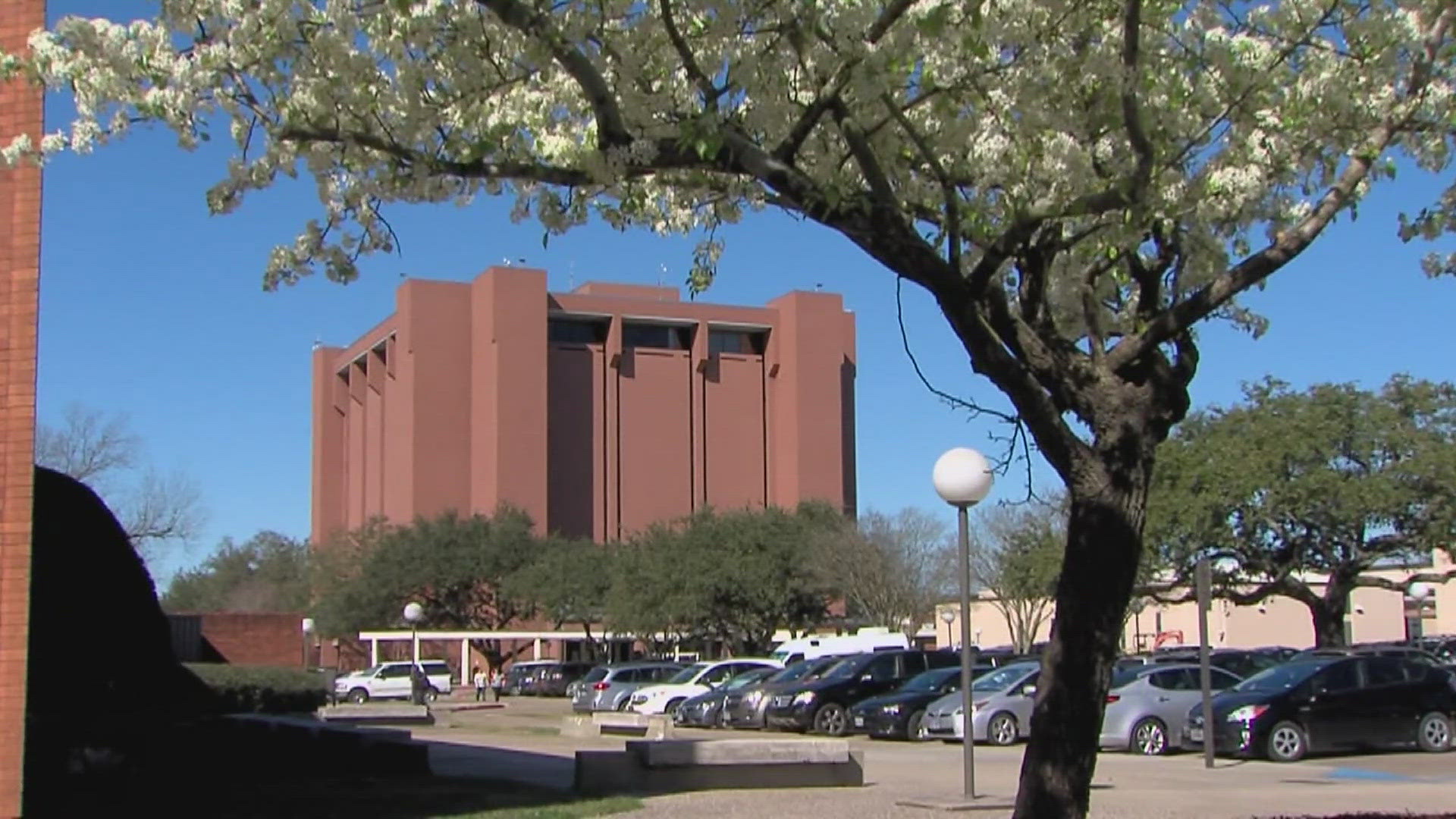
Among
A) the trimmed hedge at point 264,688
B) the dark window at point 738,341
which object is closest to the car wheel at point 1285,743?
the trimmed hedge at point 264,688

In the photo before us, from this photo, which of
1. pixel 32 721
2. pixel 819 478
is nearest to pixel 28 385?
pixel 32 721

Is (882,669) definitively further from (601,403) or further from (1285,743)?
(601,403)

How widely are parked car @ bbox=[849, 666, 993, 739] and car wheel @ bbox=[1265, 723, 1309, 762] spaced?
7.30 m

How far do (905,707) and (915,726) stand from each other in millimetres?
450

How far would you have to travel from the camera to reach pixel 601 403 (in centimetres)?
9419

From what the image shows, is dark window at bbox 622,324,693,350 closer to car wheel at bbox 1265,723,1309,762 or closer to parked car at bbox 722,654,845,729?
parked car at bbox 722,654,845,729

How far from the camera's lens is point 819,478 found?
96.1 metres

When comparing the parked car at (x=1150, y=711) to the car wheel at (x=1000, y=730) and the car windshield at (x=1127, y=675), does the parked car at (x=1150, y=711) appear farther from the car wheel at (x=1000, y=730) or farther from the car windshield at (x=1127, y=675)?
the car wheel at (x=1000, y=730)

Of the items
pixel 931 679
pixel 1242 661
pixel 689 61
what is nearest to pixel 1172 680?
pixel 931 679

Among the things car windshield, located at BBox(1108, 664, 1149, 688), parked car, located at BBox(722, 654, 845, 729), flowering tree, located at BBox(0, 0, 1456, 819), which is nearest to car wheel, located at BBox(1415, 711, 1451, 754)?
car windshield, located at BBox(1108, 664, 1149, 688)

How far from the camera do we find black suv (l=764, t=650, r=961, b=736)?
32.1 meters

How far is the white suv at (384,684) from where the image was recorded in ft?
181

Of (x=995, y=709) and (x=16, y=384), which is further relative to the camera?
(x=995, y=709)

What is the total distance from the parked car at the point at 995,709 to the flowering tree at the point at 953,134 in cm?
1722
